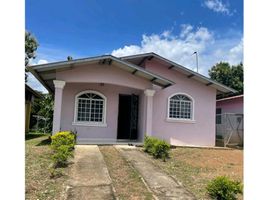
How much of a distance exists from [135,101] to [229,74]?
838 inches

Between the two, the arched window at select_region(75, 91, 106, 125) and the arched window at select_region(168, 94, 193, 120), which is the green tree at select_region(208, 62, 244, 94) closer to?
the arched window at select_region(168, 94, 193, 120)

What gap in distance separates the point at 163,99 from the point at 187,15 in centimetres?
682

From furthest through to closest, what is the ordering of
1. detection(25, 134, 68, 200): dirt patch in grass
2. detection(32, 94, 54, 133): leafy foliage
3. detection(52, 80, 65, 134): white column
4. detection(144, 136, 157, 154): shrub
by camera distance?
detection(32, 94, 54, 133): leafy foliage
detection(52, 80, 65, 134): white column
detection(144, 136, 157, 154): shrub
detection(25, 134, 68, 200): dirt patch in grass

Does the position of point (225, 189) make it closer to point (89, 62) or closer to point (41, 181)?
point (41, 181)

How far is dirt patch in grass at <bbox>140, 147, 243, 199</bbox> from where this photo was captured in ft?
20.3

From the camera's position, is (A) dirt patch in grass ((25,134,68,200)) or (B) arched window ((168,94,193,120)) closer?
(A) dirt patch in grass ((25,134,68,200))

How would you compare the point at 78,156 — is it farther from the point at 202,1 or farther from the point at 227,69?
the point at 227,69

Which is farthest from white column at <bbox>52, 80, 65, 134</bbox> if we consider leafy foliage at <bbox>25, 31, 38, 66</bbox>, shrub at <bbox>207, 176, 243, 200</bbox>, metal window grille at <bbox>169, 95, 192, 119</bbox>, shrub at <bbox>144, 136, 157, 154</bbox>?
leafy foliage at <bbox>25, 31, 38, 66</bbox>

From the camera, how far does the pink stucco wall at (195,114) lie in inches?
512

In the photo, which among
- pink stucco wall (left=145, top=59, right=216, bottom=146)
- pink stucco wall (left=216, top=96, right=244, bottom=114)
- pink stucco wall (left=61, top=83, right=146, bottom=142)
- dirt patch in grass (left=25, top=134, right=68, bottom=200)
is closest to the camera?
dirt patch in grass (left=25, top=134, right=68, bottom=200)

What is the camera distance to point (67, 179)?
229 inches

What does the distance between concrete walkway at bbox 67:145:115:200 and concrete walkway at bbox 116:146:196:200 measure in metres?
0.93
